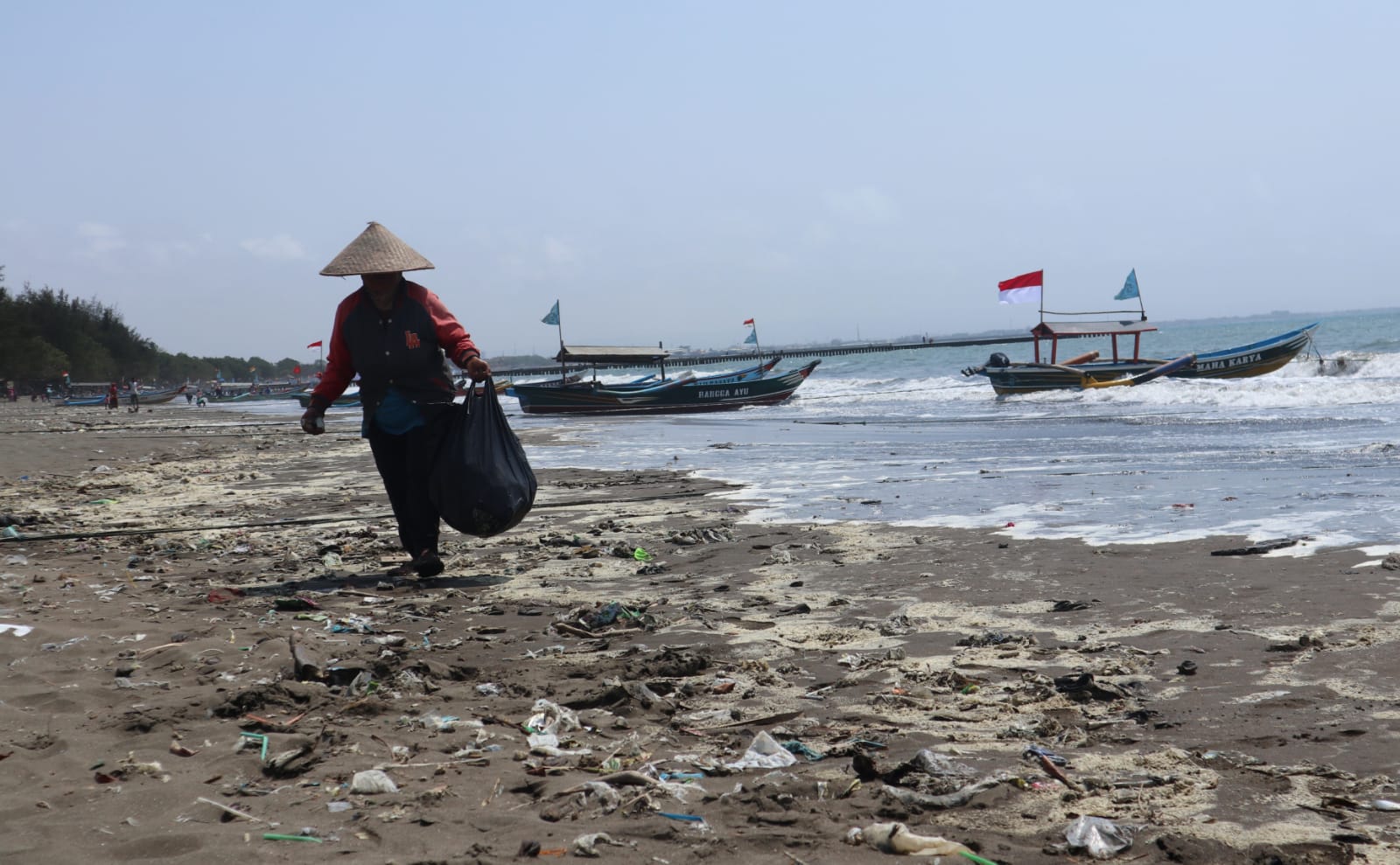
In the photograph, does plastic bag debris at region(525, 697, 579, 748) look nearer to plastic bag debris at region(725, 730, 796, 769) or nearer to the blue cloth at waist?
plastic bag debris at region(725, 730, 796, 769)

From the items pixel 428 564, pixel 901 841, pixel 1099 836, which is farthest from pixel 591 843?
pixel 428 564

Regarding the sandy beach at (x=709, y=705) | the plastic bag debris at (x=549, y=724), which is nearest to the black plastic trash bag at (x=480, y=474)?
the sandy beach at (x=709, y=705)

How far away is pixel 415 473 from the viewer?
5.71 metres

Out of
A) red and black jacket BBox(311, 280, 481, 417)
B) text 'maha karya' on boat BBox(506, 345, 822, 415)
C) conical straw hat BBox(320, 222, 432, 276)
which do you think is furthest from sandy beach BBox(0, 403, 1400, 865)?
text 'maha karya' on boat BBox(506, 345, 822, 415)

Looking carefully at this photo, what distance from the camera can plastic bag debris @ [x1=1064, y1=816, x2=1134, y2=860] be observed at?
217cm

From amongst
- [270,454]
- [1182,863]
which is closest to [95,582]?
[1182,863]

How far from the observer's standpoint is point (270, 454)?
55.1 feet

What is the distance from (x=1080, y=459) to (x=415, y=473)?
8178mm

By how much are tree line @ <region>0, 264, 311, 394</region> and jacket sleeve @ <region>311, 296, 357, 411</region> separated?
2276 inches

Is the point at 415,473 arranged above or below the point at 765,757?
above

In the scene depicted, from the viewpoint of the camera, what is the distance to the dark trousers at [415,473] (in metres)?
5.68

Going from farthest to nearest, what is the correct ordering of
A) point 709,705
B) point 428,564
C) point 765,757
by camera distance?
point 428,564 → point 709,705 → point 765,757

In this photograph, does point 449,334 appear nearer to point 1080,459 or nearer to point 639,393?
point 1080,459

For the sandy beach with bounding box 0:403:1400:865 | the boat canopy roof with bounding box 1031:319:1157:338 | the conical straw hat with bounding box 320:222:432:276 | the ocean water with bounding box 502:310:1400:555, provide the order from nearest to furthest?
the sandy beach with bounding box 0:403:1400:865 < the conical straw hat with bounding box 320:222:432:276 < the ocean water with bounding box 502:310:1400:555 < the boat canopy roof with bounding box 1031:319:1157:338
